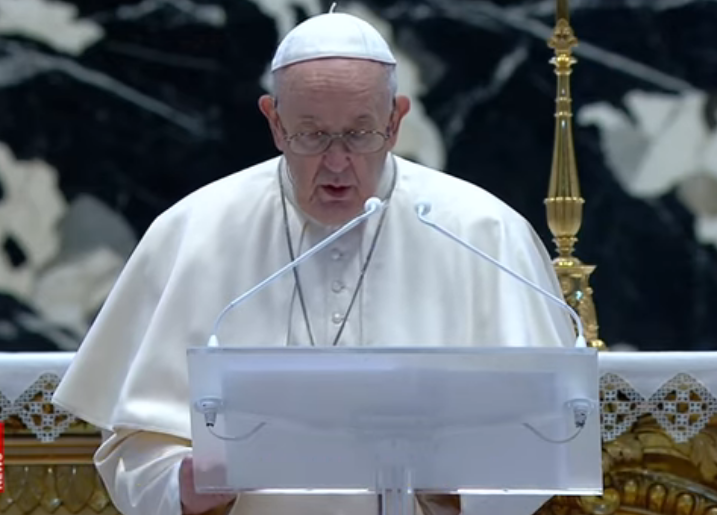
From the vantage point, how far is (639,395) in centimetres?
440

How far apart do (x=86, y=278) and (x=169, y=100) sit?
744 mm

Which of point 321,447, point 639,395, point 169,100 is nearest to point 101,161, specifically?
point 169,100

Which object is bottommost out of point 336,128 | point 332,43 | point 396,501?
point 396,501

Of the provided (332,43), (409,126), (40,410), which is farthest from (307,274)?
(409,126)

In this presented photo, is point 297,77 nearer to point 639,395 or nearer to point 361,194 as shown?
point 361,194

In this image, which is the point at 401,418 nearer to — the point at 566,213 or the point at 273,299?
the point at 273,299

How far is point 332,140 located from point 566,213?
5.02ft

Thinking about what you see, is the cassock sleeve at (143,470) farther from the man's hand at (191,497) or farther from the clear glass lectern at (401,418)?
the clear glass lectern at (401,418)

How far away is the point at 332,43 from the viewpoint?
12.2 ft

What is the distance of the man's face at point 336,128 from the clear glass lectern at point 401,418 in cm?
72

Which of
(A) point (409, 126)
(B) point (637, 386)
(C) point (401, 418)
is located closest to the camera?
(C) point (401, 418)

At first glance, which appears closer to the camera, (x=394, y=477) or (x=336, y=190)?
(x=394, y=477)

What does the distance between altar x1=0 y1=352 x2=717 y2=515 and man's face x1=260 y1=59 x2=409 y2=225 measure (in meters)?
→ 1.07

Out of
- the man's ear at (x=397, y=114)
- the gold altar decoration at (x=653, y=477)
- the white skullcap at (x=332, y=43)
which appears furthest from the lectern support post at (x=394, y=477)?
the gold altar decoration at (x=653, y=477)
